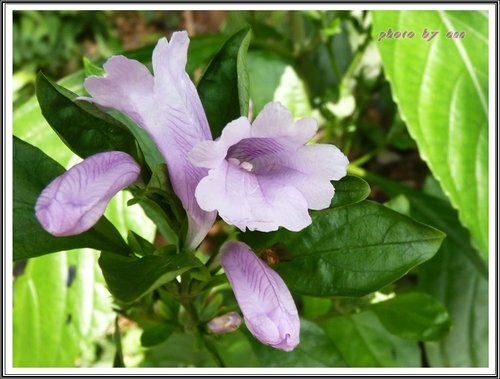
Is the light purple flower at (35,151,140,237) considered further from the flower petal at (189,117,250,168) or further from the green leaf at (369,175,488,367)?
the green leaf at (369,175,488,367)

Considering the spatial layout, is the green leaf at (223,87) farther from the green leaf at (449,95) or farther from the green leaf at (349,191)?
the green leaf at (449,95)

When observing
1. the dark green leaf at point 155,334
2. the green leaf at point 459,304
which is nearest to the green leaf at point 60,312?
the dark green leaf at point 155,334

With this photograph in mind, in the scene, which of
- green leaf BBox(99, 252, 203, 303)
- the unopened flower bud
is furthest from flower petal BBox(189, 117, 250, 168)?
the unopened flower bud

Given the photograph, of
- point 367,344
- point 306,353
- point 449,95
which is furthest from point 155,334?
point 449,95

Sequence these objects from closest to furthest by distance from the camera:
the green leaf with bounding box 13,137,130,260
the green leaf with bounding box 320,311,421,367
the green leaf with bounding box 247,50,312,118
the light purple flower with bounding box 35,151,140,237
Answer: the light purple flower with bounding box 35,151,140,237 → the green leaf with bounding box 13,137,130,260 → the green leaf with bounding box 320,311,421,367 → the green leaf with bounding box 247,50,312,118

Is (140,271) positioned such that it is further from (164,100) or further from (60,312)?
(60,312)

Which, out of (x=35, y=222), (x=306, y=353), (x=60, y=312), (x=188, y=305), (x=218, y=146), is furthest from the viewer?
(x=60, y=312)
